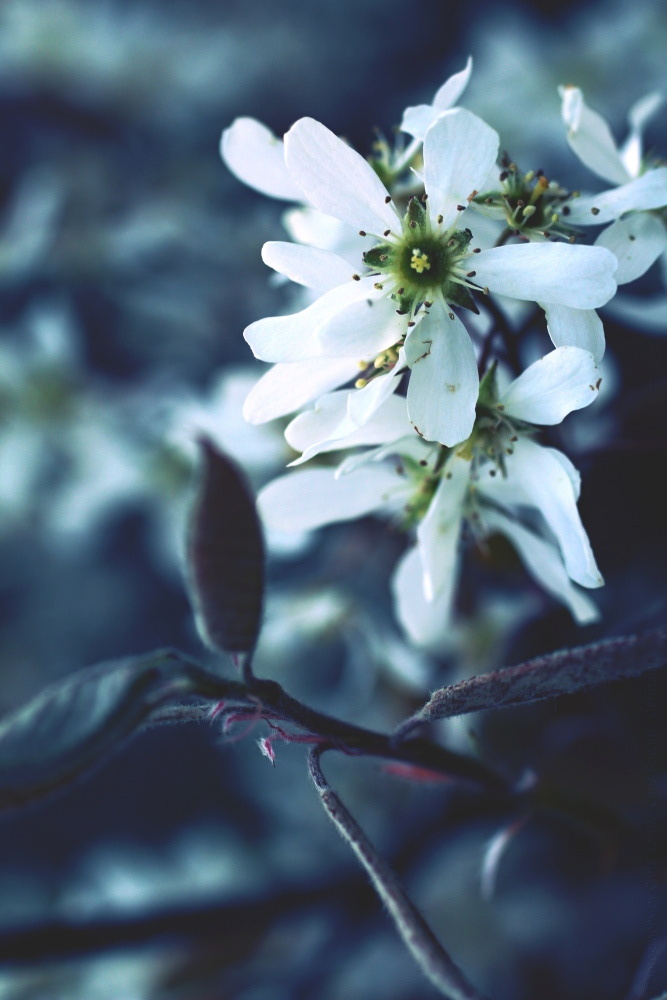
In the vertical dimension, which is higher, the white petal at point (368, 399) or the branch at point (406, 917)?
the white petal at point (368, 399)

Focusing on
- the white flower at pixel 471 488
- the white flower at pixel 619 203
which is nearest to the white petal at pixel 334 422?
the white flower at pixel 471 488

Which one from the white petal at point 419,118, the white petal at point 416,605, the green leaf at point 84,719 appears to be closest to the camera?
the green leaf at point 84,719

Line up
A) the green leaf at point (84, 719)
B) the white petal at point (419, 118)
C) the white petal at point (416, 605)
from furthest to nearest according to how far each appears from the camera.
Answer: the white petal at point (416, 605) < the white petal at point (419, 118) < the green leaf at point (84, 719)

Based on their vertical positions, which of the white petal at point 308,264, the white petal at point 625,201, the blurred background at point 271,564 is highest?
the white petal at point 308,264

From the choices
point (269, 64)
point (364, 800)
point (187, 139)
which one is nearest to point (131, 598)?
point (364, 800)

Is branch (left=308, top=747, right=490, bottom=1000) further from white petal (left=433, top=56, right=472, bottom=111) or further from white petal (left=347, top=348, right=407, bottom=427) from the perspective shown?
white petal (left=433, top=56, right=472, bottom=111)

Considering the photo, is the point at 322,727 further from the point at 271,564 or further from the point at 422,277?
the point at 271,564

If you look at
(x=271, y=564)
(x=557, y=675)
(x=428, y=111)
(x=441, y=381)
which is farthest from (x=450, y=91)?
(x=271, y=564)

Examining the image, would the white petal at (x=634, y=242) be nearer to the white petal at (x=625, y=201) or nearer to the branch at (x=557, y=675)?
the white petal at (x=625, y=201)
